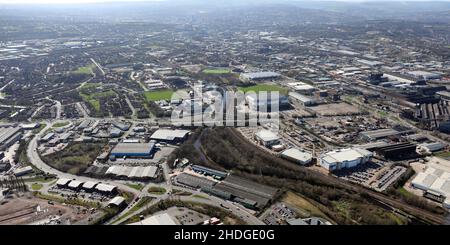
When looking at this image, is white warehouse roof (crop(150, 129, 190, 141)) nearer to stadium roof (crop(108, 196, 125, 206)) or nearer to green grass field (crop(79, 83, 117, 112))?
stadium roof (crop(108, 196, 125, 206))

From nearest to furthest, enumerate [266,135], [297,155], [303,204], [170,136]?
1. [303,204]
2. [297,155]
3. [266,135]
4. [170,136]

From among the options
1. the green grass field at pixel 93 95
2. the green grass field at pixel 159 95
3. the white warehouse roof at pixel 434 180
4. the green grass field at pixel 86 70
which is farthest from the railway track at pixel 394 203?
the green grass field at pixel 86 70

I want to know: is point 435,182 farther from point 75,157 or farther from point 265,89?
point 265,89

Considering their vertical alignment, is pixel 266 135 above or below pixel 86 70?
below

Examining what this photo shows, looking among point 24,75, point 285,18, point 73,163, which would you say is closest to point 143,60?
point 24,75

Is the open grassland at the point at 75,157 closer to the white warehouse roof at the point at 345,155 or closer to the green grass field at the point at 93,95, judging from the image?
the green grass field at the point at 93,95

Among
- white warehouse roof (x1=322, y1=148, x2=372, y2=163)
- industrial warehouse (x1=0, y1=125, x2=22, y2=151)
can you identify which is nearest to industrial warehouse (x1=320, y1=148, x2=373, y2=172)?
white warehouse roof (x1=322, y1=148, x2=372, y2=163)

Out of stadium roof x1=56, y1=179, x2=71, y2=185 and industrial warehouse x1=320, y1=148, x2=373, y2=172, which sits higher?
industrial warehouse x1=320, y1=148, x2=373, y2=172

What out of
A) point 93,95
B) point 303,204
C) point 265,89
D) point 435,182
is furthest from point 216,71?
point 435,182

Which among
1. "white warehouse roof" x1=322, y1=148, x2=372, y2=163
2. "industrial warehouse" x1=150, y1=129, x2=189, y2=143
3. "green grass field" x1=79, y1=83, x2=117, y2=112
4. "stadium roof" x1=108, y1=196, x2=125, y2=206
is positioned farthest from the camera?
"green grass field" x1=79, y1=83, x2=117, y2=112
